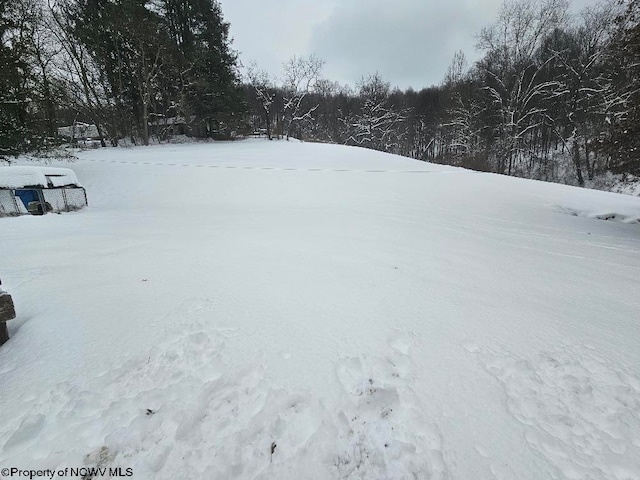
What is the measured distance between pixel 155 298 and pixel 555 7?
3077 cm

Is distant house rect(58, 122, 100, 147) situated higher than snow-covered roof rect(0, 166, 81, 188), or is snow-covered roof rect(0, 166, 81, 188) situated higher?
distant house rect(58, 122, 100, 147)

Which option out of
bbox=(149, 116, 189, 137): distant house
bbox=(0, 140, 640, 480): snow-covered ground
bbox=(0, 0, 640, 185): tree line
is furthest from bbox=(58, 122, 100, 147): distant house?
bbox=(0, 140, 640, 480): snow-covered ground

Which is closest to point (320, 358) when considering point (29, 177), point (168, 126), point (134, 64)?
point (29, 177)

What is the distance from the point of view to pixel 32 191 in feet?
25.6

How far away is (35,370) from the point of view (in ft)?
6.38

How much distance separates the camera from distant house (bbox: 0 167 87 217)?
7574 millimetres

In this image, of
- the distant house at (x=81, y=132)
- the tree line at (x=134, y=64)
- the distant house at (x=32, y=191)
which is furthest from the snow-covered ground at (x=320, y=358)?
the distant house at (x=81, y=132)

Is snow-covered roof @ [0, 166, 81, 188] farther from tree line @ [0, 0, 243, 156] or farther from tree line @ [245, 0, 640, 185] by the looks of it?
tree line @ [245, 0, 640, 185]

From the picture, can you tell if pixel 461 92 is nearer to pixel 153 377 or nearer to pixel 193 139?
pixel 193 139

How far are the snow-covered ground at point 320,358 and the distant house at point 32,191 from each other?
4170 mm

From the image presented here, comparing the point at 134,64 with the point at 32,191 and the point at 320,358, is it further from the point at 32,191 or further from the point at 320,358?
the point at 320,358

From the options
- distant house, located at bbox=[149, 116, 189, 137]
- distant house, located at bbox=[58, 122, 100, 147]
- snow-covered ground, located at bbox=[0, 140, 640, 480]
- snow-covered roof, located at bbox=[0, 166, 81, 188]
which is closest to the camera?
snow-covered ground, located at bbox=[0, 140, 640, 480]

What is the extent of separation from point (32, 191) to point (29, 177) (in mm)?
386

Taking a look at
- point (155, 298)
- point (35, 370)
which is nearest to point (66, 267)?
point (155, 298)
